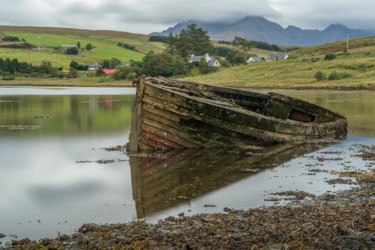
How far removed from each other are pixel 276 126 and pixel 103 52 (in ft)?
558

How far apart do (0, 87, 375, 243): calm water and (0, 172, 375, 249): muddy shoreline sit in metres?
0.74

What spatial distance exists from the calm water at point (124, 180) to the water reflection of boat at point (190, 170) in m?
0.03

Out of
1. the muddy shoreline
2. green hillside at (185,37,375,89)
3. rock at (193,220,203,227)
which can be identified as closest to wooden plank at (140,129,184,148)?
the muddy shoreline

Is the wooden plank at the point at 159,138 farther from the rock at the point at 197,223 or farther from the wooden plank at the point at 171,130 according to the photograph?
the rock at the point at 197,223

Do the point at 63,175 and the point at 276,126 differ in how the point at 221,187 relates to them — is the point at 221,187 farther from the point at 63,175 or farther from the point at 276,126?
the point at 276,126

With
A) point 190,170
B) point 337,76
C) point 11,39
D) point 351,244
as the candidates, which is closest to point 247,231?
point 351,244

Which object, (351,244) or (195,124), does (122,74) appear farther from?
(351,244)

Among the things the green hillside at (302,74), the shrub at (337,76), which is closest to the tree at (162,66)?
the green hillside at (302,74)

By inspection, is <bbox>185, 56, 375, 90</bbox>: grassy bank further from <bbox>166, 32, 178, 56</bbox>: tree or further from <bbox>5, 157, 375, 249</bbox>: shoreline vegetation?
<bbox>5, 157, 375, 249</bbox>: shoreline vegetation

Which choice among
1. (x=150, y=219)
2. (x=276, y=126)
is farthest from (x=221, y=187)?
(x=276, y=126)

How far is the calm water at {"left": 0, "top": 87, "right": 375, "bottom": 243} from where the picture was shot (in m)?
9.66

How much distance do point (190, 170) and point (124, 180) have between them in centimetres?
227

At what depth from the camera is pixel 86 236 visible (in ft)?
25.7

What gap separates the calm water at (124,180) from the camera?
31.7 feet
